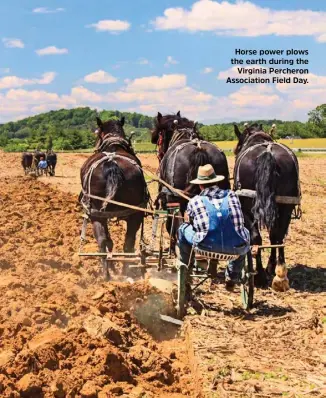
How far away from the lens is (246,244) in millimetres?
5551

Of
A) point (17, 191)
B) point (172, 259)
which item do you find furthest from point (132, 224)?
point (17, 191)

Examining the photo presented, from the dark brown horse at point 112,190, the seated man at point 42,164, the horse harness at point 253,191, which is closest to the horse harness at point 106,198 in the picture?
the dark brown horse at point 112,190

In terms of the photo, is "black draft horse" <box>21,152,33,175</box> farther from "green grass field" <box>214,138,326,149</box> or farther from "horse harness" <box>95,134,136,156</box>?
"green grass field" <box>214,138,326,149</box>

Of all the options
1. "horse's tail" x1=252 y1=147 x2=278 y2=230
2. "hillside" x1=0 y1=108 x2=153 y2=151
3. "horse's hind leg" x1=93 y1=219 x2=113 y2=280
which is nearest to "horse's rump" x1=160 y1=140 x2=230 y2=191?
"horse's tail" x1=252 y1=147 x2=278 y2=230

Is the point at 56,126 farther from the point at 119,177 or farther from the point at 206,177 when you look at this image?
the point at 206,177

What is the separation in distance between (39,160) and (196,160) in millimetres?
23588

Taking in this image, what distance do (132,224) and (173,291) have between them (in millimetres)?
2004

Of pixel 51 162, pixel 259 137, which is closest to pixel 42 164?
pixel 51 162

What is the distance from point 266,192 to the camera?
7.21 meters

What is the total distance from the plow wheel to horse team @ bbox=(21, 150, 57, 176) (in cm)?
2330

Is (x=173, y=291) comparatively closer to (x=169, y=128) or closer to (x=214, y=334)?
(x=214, y=334)

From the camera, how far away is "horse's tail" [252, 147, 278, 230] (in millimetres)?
7188

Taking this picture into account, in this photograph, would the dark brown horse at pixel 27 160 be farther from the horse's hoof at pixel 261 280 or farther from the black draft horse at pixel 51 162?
the horse's hoof at pixel 261 280

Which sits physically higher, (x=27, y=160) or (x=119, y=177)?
(x=119, y=177)
